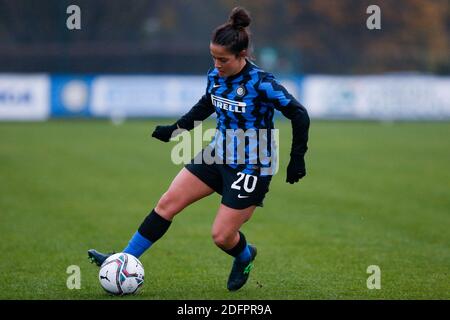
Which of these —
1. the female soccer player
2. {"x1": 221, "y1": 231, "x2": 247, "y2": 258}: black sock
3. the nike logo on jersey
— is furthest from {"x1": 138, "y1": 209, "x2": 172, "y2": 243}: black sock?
the nike logo on jersey

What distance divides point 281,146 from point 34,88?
396 inches

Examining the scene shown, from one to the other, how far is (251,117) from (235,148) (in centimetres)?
26

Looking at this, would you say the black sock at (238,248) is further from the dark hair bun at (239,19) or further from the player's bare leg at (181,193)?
the dark hair bun at (239,19)

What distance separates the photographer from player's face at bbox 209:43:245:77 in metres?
6.17

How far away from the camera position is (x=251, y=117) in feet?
20.9

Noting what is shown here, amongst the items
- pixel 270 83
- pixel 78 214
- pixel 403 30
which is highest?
pixel 270 83

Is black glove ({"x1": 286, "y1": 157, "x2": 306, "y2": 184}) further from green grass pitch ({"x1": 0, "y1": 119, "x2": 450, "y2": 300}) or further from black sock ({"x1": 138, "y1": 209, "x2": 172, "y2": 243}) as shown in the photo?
black sock ({"x1": 138, "y1": 209, "x2": 172, "y2": 243})

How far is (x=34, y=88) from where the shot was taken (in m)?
27.4

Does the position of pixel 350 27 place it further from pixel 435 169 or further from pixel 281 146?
pixel 435 169

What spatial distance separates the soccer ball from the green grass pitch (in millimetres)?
94

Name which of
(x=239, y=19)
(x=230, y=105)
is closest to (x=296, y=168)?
(x=230, y=105)

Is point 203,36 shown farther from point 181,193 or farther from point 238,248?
point 181,193

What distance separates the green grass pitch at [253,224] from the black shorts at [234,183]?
701 mm

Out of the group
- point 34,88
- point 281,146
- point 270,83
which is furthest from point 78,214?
point 34,88
